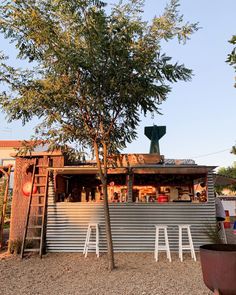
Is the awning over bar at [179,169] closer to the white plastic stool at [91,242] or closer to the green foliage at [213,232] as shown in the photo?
the green foliage at [213,232]

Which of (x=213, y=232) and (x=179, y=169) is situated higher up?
(x=179, y=169)

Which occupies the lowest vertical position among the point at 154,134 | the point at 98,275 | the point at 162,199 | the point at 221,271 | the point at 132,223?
the point at 98,275

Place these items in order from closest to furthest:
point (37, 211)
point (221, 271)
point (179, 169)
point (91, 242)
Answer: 1. point (221, 271)
2. point (91, 242)
3. point (179, 169)
4. point (37, 211)

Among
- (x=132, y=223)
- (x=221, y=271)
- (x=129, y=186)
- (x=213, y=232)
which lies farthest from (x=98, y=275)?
(x=213, y=232)

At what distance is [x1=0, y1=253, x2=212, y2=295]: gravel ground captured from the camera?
5.59 m

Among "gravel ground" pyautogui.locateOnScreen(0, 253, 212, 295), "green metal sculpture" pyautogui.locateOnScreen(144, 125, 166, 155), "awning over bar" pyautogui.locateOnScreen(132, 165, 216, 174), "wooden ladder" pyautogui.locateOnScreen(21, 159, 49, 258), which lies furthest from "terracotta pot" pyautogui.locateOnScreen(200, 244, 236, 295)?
"green metal sculpture" pyautogui.locateOnScreen(144, 125, 166, 155)

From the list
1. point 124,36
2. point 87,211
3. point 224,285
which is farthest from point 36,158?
point 224,285

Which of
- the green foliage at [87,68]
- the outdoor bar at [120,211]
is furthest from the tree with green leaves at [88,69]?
the outdoor bar at [120,211]

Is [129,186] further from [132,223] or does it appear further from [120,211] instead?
[132,223]

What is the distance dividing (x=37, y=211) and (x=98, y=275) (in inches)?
143

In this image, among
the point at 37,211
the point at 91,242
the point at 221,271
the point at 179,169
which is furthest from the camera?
the point at 37,211

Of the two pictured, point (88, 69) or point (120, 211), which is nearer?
point (88, 69)

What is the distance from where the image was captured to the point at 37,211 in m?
9.60

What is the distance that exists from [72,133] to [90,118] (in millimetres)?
561
